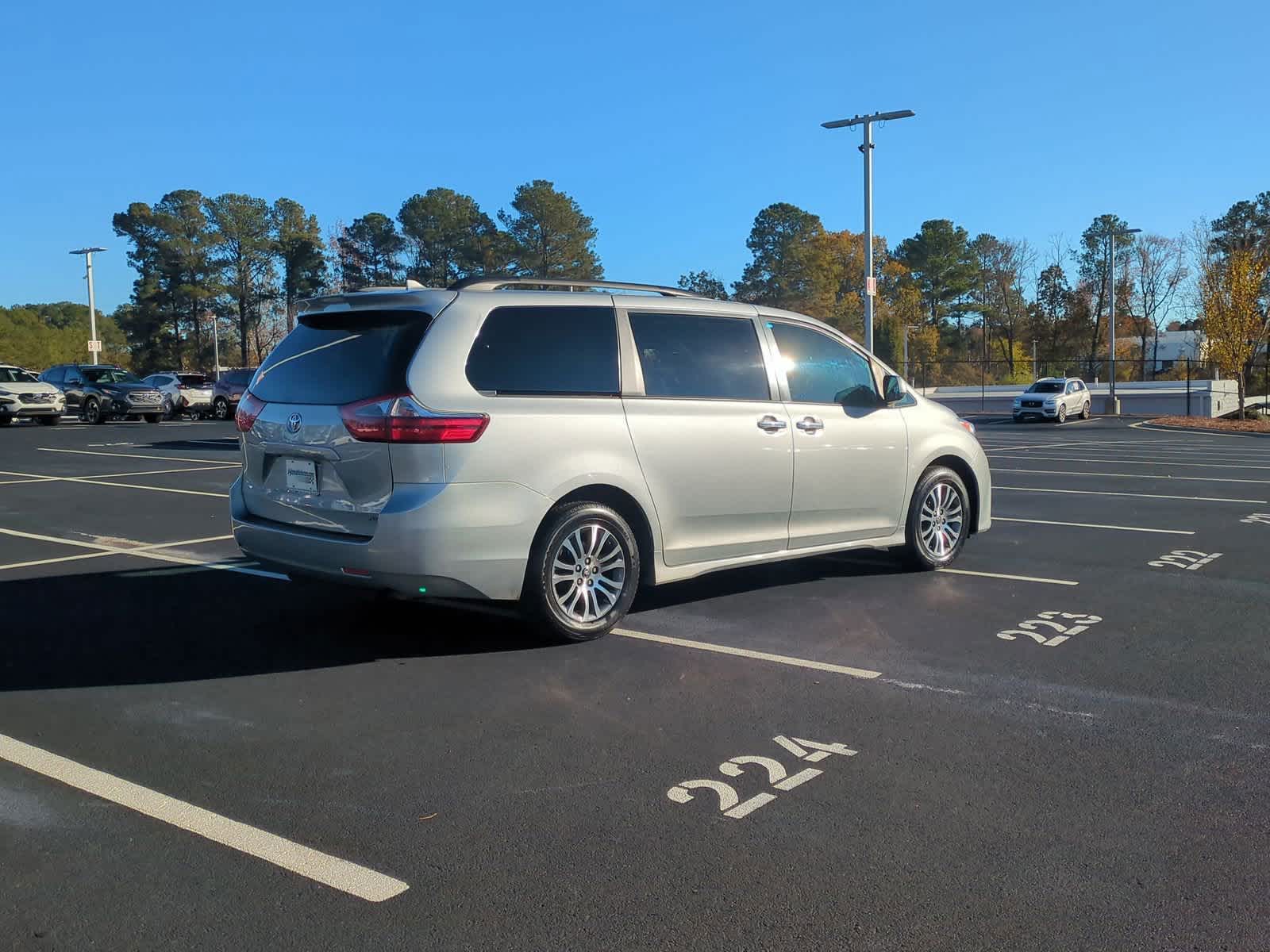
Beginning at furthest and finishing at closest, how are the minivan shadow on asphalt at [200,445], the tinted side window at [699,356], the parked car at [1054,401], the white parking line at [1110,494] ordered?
the parked car at [1054,401] → the minivan shadow on asphalt at [200,445] → the white parking line at [1110,494] → the tinted side window at [699,356]

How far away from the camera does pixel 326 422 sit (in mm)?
5754

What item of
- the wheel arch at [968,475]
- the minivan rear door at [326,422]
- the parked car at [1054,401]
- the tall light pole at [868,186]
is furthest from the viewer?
the parked car at [1054,401]

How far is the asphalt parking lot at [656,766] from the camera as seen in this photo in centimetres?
312

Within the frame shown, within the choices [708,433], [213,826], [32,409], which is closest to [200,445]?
[32,409]

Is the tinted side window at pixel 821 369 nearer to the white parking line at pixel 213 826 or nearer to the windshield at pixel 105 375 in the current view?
the white parking line at pixel 213 826

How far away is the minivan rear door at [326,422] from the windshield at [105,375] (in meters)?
32.1

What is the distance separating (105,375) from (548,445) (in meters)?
34.0

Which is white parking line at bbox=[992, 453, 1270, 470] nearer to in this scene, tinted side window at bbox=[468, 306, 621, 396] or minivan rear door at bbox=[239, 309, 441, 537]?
tinted side window at bbox=[468, 306, 621, 396]

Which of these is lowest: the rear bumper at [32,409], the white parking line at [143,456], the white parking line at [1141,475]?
the white parking line at [1141,475]

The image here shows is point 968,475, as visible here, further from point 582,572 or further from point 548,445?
point 548,445

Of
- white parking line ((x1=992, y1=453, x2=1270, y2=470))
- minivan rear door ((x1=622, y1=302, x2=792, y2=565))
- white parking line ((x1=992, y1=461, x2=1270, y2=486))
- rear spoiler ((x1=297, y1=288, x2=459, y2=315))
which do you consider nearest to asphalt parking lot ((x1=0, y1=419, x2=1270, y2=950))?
minivan rear door ((x1=622, y1=302, x2=792, y2=565))

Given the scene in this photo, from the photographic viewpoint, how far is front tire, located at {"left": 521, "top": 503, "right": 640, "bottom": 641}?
19.3 ft

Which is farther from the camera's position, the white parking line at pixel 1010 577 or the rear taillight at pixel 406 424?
the white parking line at pixel 1010 577

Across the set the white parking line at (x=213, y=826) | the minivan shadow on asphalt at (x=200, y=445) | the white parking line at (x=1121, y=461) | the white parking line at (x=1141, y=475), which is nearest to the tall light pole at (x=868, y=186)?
the white parking line at (x=1121, y=461)
